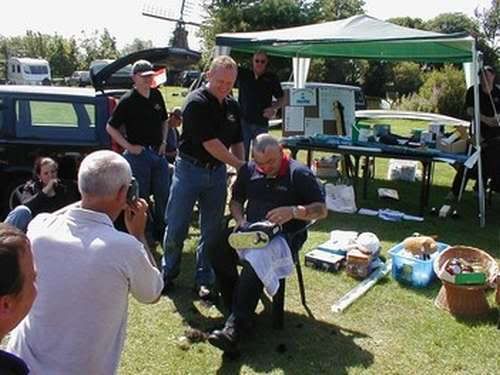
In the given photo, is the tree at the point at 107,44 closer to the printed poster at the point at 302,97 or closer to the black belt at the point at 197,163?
the printed poster at the point at 302,97

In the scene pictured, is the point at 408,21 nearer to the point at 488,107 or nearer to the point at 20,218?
the point at 488,107

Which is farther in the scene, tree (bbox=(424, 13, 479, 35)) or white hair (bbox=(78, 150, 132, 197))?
tree (bbox=(424, 13, 479, 35))

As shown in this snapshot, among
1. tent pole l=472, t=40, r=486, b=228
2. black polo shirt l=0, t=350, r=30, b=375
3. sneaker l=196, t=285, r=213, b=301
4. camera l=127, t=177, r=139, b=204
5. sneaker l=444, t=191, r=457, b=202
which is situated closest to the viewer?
black polo shirt l=0, t=350, r=30, b=375

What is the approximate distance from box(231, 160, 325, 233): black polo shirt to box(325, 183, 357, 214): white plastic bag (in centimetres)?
313

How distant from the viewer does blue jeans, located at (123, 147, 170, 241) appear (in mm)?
4656

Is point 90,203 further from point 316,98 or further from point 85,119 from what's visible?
point 316,98

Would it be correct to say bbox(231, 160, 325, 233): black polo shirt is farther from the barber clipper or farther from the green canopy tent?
the green canopy tent

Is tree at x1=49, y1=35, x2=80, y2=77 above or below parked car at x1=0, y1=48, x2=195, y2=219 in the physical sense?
above

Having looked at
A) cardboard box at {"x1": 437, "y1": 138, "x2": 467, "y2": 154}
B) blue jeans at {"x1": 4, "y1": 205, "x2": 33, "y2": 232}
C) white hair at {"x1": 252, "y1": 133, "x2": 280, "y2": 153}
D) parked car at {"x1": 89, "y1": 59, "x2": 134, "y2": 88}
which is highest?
parked car at {"x1": 89, "y1": 59, "x2": 134, "y2": 88}

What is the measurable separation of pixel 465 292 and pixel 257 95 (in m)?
3.57

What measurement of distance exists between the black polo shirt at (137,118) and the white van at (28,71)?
33875 millimetres

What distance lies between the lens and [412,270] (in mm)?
4359

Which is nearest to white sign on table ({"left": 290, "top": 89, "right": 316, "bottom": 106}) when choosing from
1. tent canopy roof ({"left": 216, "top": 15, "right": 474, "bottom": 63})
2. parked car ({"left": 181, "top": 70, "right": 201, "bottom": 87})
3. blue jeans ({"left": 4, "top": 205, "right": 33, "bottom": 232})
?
tent canopy roof ({"left": 216, "top": 15, "right": 474, "bottom": 63})

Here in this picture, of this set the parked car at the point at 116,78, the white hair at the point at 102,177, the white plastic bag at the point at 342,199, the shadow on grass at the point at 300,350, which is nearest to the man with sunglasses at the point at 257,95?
the white plastic bag at the point at 342,199
